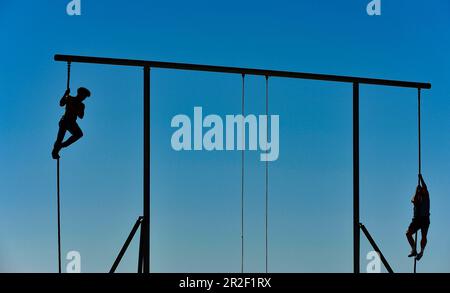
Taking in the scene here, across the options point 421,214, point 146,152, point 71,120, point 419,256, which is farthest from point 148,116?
point 419,256

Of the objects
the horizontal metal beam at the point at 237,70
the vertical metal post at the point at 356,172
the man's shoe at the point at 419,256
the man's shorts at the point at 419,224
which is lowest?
the man's shoe at the point at 419,256

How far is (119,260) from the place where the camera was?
435 centimetres

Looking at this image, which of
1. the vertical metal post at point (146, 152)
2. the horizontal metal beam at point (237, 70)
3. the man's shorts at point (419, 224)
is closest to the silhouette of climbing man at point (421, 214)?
the man's shorts at point (419, 224)

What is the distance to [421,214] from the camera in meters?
5.54

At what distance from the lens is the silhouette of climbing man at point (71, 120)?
4.66m

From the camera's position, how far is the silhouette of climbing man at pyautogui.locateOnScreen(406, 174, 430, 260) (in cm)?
546

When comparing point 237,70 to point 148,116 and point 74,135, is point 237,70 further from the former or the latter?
point 74,135

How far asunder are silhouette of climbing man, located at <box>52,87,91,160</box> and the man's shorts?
360cm

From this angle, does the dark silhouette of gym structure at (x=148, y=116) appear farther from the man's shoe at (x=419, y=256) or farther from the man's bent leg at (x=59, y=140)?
the man's shoe at (x=419, y=256)

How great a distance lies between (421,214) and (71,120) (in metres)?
3.76

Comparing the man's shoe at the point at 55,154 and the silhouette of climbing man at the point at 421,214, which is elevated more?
the man's shoe at the point at 55,154
